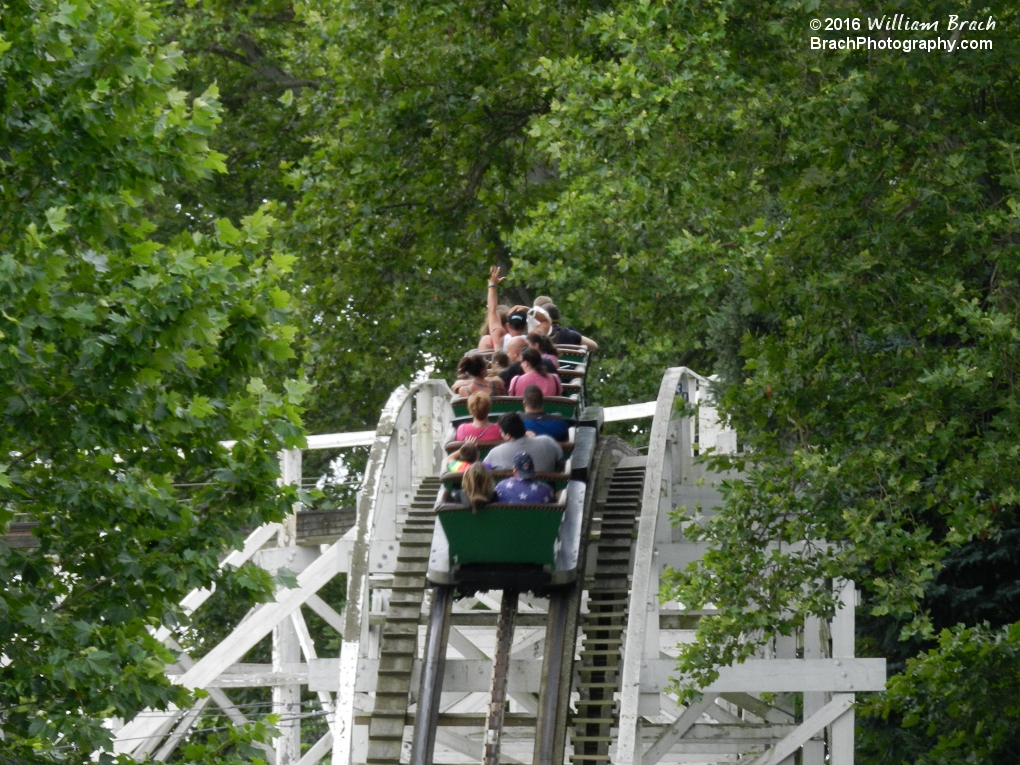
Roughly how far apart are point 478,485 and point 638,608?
1294mm

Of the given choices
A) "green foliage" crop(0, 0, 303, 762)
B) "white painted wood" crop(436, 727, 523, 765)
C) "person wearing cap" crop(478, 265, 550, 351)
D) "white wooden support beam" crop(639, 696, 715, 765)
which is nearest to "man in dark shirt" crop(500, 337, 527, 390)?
"person wearing cap" crop(478, 265, 550, 351)

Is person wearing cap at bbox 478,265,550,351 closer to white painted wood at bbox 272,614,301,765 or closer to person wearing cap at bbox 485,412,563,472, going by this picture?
person wearing cap at bbox 485,412,563,472

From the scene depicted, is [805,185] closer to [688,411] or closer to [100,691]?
[688,411]

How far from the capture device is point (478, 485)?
1116 cm

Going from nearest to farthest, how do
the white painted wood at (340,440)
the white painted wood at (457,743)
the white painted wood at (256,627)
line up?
the white painted wood at (457,743) → the white painted wood at (256,627) → the white painted wood at (340,440)

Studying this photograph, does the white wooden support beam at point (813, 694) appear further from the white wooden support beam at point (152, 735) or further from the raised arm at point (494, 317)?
the white wooden support beam at point (152, 735)

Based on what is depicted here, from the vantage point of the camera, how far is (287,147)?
26.1 m

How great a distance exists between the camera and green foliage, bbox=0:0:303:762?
9.23 metres

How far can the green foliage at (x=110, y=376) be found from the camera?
923cm

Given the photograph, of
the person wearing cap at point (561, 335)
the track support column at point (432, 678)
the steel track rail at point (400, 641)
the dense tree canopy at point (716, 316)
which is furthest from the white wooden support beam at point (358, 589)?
the person wearing cap at point (561, 335)

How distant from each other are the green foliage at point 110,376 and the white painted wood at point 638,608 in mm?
2409

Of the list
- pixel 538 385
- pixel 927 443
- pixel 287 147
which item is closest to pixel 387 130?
pixel 287 147

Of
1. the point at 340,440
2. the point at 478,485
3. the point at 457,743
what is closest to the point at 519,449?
the point at 478,485

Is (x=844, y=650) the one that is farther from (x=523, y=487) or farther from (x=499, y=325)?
(x=499, y=325)
